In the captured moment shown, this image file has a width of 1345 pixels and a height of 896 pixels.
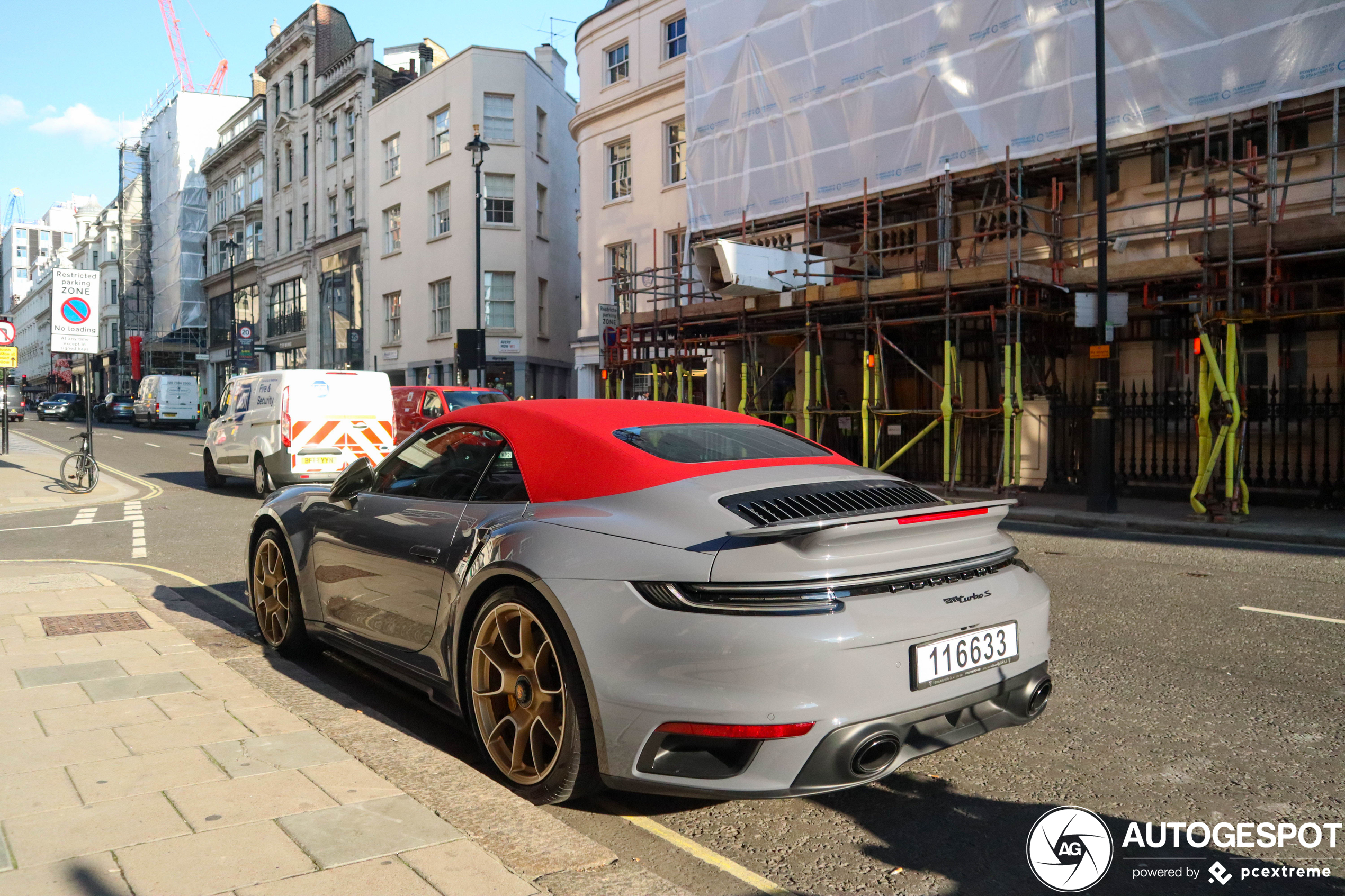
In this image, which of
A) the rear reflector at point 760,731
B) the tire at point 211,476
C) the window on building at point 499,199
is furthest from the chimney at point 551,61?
the rear reflector at point 760,731

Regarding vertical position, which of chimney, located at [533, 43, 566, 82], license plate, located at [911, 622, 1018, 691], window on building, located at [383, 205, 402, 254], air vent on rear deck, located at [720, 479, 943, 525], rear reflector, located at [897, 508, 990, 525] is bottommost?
license plate, located at [911, 622, 1018, 691]

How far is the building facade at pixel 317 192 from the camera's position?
137 ft

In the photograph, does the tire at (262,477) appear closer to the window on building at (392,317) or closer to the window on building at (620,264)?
the window on building at (620,264)

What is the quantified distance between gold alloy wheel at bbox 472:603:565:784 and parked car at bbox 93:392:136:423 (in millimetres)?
51519

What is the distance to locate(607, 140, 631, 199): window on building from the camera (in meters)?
28.2

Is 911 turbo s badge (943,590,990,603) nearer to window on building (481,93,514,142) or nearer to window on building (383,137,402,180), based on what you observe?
window on building (481,93,514,142)

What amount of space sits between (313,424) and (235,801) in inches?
463

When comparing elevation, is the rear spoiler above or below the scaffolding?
below

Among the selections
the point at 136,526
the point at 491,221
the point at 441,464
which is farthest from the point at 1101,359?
the point at 491,221

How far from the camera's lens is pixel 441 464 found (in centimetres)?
425

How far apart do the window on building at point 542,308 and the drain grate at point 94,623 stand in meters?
30.0

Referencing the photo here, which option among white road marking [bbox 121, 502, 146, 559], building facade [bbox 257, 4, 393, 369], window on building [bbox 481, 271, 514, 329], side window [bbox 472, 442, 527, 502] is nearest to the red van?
white road marking [bbox 121, 502, 146, 559]

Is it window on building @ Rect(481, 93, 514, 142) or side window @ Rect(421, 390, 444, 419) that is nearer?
side window @ Rect(421, 390, 444, 419)

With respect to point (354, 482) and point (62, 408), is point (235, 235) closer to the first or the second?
point (62, 408)
